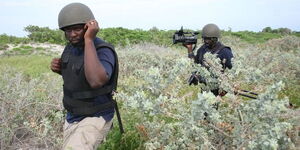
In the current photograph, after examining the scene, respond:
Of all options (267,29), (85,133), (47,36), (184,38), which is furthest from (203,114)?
(267,29)

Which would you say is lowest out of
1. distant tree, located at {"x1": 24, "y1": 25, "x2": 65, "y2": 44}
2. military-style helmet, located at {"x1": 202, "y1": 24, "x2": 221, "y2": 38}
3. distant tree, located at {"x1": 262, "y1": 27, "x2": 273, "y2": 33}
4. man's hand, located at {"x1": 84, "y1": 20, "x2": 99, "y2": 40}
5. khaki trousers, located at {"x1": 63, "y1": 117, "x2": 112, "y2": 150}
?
distant tree, located at {"x1": 262, "y1": 27, "x2": 273, "y2": 33}

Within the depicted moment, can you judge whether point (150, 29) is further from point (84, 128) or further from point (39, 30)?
point (84, 128)

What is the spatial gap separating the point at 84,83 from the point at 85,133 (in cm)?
44

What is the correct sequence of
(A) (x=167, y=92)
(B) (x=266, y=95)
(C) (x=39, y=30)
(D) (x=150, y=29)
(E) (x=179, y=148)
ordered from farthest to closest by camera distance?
(D) (x=150, y=29), (C) (x=39, y=30), (E) (x=179, y=148), (A) (x=167, y=92), (B) (x=266, y=95)

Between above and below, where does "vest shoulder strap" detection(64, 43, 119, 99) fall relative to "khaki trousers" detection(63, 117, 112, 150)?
above

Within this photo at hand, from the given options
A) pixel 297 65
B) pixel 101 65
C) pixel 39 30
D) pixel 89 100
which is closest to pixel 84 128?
pixel 89 100

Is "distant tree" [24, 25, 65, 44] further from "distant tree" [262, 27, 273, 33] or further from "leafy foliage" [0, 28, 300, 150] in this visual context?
"leafy foliage" [0, 28, 300, 150]

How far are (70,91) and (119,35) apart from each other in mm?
22683

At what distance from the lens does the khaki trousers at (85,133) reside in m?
3.20

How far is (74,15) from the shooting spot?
134 inches

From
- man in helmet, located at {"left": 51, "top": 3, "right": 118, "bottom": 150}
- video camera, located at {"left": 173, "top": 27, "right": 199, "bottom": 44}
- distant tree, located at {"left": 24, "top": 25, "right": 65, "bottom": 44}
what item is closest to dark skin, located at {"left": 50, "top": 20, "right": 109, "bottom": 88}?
man in helmet, located at {"left": 51, "top": 3, "right": 118, "bottom": 150}

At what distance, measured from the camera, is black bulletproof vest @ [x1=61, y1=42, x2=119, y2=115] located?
3.38 metres

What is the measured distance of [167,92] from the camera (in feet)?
9.89

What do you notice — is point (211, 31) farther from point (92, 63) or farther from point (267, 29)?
point (267, 29)
